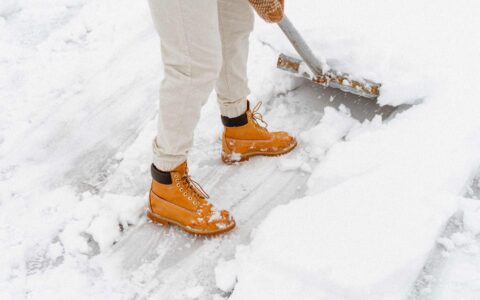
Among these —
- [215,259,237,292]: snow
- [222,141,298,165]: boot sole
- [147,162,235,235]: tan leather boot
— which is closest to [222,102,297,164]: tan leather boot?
[222,141,298,165]: boot sole

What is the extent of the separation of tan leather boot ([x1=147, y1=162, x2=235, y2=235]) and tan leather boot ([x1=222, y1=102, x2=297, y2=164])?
0.34m

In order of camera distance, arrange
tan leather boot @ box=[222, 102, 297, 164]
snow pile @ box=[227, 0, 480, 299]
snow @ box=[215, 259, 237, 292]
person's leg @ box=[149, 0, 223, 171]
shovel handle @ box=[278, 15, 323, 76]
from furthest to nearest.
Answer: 1. tan leather boot @ box=[222, 102, 297, 164]
2. shovel handle @ box=[278, 15, 323, 76]
3. snow @ box=[215, 259, 237, 292]
4. snow pile @ box=[227, 0, 480, 299]
5. person's leg @ box=[149, 0, 223, 171]

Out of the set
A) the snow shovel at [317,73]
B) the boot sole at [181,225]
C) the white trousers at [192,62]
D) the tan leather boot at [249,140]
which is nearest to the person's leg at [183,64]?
the white trousers at [192,62]

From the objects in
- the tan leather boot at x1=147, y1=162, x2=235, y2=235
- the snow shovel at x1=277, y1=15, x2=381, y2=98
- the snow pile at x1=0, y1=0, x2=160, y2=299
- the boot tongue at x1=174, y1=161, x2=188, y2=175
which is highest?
the snow shovel at x1=277, y1=15, x2=381, y2=98

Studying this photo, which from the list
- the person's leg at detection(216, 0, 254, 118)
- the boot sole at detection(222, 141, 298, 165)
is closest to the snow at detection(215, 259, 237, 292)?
the boot sole at detection(222, 141, 298, 165)

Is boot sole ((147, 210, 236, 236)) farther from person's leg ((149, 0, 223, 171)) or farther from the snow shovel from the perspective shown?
the snow shovel

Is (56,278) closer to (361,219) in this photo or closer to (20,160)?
(20,160)

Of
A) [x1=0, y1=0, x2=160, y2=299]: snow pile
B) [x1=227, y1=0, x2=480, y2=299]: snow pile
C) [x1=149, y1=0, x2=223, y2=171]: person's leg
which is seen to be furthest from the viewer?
[x1=0, y1=0, x2=160, y2=299]: snow pile

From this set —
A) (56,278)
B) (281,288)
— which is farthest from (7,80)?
(281,288)

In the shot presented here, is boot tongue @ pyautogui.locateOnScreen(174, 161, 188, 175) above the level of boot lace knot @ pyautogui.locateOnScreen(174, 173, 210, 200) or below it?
above

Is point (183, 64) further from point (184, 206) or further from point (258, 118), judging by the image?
point (258, 118)

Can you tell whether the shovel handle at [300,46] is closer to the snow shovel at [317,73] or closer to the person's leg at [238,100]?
the snow shovel at [317,73]

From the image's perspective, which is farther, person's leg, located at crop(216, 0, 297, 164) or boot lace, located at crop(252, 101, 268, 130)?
boot lace, located at crop(252, 101, 268, 130)

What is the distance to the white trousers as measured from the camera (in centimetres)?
147
